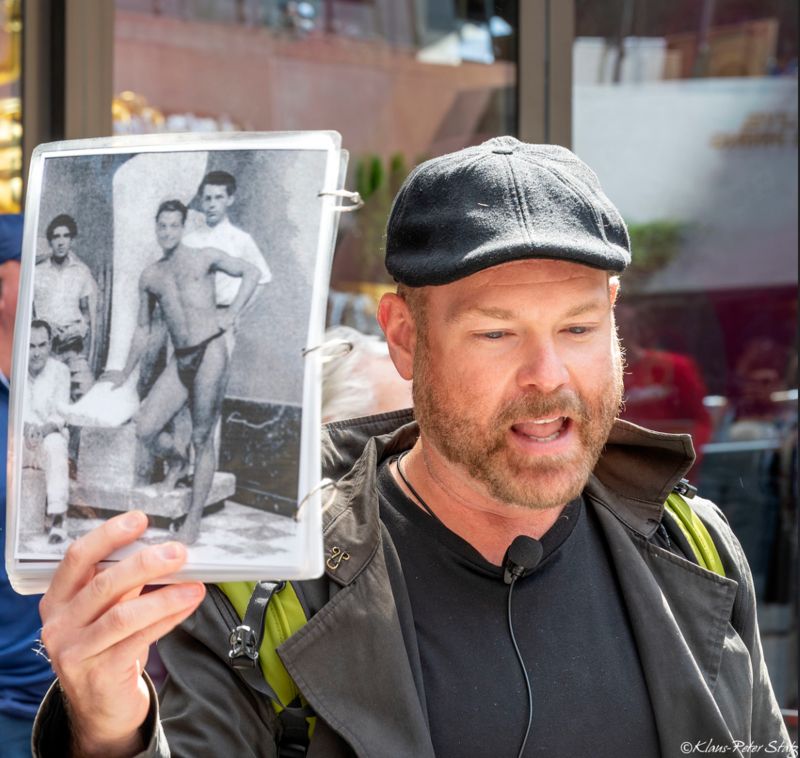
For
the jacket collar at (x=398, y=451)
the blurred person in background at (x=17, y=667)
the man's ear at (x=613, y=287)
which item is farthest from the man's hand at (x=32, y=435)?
the blurred person in background at (x=17, y=667)

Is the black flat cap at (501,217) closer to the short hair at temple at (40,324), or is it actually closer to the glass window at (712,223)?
the short hair at temple at (40,324)

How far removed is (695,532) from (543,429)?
0.32 metres

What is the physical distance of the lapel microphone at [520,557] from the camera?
57.0 inches

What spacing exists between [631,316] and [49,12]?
2.41m

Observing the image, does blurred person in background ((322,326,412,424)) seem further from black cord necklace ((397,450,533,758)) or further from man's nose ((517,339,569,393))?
man's nose ((517,339,569,393))

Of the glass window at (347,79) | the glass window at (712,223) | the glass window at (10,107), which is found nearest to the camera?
the glass window at (10,107)

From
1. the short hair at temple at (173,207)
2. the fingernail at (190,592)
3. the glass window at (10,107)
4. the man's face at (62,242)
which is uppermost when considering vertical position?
the glass window at (10,107)

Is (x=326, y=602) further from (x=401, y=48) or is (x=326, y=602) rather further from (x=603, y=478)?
(x=401, y=48)

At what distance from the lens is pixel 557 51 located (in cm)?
341

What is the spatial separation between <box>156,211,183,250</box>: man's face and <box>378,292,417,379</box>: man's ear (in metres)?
0.48

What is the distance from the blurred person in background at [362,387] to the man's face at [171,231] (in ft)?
4.66

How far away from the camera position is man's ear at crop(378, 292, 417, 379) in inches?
60.5

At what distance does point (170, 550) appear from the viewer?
103 cm

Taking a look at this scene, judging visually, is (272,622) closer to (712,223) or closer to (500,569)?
(500,569)
